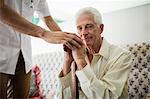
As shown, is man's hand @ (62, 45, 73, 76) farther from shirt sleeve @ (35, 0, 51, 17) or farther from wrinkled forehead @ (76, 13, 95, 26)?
wrinkled forehead @ (76, 13, 95, 26)

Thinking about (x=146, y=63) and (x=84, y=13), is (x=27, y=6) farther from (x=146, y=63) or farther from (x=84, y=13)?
(x=146, y=63)

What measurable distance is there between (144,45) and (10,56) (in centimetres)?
224

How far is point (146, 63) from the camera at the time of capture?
117 inches

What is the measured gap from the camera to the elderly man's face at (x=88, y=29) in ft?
6.06

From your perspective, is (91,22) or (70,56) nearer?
(70,56)

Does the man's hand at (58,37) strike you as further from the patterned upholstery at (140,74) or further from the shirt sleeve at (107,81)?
the patterned upholstery at (140,74)

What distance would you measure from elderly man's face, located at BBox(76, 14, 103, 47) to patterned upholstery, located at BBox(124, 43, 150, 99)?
4.02 ft

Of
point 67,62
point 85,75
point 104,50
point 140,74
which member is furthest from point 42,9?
point 140,74

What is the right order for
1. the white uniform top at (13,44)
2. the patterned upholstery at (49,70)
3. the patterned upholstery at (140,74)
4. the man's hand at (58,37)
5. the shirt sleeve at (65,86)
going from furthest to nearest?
the patterned upholstery at (49,70) → the patterned upholstery at (140,74) → the shirt sleeve at (65,86) → the white uniform top at (13,44) → the man's hand at (58,37)

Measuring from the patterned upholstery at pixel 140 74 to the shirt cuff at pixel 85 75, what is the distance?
5.19 feet

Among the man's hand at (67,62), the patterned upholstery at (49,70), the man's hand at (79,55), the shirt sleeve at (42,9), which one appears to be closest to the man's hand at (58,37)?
the man's hand at (79,55)

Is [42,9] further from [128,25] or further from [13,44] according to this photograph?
[128,25]

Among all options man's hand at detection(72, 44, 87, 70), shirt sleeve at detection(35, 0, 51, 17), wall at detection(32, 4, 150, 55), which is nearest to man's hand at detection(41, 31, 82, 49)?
man's hand at detection(72, 44, 87, 70)

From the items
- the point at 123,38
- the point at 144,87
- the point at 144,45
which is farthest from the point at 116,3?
the point at 144,87
